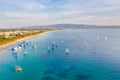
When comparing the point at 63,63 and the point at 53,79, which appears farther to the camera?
the point at 63,63

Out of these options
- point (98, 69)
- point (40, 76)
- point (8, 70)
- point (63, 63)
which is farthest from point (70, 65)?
point (8, 70)

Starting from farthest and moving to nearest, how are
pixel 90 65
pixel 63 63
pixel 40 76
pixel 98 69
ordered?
pixel 63 63 < pixel 90 65 < pixel 98 69 < pixel 40 76

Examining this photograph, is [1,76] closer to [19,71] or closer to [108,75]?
[19,71]

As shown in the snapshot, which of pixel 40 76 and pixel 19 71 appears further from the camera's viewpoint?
pixel 19 71

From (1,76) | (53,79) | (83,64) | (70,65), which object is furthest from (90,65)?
(1,76)

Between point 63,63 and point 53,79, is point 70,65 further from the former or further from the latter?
point 53,79

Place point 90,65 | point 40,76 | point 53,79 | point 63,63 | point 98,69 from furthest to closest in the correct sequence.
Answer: point 63,63 → point 90,65 → point 98,69 → point 40,76 → point 53,79

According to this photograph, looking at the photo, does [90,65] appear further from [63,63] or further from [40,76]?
[40,76]

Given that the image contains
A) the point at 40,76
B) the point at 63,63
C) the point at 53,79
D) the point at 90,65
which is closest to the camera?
the point at 53,79

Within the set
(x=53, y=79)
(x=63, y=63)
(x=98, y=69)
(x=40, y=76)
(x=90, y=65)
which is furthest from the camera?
(x=63, y=63)
